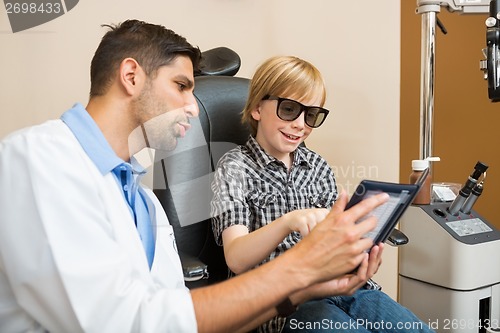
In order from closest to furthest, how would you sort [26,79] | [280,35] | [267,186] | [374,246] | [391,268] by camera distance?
[374,246] < [267,186] < [26,79] < [280,35] < [391,268]

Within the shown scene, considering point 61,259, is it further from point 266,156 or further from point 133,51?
point 266,156

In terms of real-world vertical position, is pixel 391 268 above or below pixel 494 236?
below

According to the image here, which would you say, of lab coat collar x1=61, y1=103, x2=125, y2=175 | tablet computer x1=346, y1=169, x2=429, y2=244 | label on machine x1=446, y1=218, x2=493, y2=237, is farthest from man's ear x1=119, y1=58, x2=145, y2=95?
label on machine x1=446, y1=218, x2=493, y2=237

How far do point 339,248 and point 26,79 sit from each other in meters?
1.25

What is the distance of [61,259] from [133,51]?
49 centimetres

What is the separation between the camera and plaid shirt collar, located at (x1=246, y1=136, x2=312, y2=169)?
1.38 meters

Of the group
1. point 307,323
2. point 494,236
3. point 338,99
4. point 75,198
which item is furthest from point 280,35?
point 75,198

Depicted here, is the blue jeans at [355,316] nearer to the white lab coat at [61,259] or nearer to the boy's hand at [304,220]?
the boy's hand at [304,220]

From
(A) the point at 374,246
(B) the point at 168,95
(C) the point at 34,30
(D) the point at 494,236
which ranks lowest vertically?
(D) the point at 494,236

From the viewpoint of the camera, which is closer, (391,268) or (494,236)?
(494,236)

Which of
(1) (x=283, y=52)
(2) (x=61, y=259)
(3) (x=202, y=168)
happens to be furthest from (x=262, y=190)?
(1) (x=283, y=52)

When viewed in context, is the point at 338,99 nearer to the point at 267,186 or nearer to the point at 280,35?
the point at 280,35

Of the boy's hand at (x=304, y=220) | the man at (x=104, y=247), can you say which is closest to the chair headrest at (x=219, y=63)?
the man at (x=104, y=247)

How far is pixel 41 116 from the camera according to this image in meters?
1.68
